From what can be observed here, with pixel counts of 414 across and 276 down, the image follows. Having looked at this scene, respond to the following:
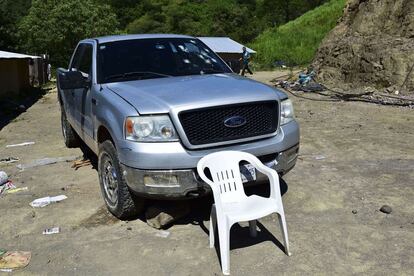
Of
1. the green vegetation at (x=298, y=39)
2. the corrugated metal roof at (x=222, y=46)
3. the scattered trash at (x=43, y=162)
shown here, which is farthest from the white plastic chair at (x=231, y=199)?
the green vegetation at (x=298, y=39)

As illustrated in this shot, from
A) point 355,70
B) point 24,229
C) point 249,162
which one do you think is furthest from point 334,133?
point 355,70

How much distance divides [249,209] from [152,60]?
2481 mm

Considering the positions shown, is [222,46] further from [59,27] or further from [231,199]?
[231,199]

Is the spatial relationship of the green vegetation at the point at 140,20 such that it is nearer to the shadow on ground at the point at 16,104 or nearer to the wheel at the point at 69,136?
the shadow on ground at the point at 16,104

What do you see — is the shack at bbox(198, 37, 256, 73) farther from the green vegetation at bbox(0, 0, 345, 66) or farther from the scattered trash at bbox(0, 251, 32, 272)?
the scattered trash at bbox(0, 251, 32, 272)

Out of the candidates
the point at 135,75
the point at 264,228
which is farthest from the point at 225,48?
the point at 264,228

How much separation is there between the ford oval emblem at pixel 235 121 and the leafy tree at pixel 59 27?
127ft

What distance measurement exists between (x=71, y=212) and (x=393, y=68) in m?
11.6

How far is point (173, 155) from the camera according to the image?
160 inches

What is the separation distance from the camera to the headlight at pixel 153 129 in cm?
414

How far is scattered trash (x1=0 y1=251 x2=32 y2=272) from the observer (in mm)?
3940

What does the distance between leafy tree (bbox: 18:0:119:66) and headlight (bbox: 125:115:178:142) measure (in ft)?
126

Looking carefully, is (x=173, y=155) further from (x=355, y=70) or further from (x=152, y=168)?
(x=355, y=70)

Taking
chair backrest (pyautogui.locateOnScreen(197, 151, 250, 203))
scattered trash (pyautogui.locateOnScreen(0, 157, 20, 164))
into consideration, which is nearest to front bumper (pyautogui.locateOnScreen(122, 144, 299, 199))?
chair backrest (pyautogui.locateOnScreen(197, 151, 250, 203))
